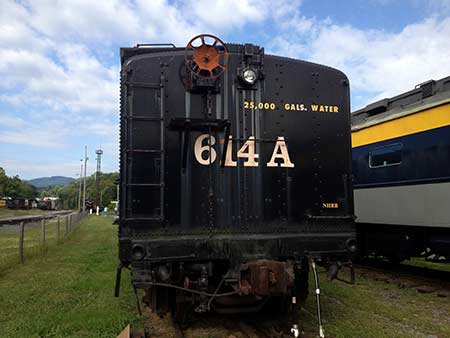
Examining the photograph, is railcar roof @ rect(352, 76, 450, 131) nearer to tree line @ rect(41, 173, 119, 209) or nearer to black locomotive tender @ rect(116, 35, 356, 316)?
black locomotive tender @ rect(116, 35, 356, 316)

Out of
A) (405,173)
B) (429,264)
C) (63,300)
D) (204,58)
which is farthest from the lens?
(429,264)

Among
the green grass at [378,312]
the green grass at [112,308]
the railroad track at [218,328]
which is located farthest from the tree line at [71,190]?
the railroad track at [218,328]

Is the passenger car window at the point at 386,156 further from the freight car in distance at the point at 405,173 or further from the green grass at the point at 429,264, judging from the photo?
the green grass at the point at 429,264

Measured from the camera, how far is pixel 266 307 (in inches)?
238

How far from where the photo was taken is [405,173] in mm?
8977

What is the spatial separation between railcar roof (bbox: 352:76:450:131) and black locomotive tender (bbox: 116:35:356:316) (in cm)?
396

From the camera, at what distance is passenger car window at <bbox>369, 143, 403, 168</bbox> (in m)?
9.28

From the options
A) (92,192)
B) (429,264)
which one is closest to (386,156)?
(429,264)

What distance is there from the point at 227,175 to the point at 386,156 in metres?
5.90

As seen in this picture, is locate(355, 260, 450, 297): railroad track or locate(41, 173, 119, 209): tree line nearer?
locate(355, 260, 450, 297): railroad track

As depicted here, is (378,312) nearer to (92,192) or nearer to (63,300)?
(63,300)

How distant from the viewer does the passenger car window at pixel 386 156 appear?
928 cm

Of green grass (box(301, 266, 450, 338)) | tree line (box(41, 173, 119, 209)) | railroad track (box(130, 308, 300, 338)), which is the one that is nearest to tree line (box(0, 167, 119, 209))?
tree line (box(41, 173, 119, 209))

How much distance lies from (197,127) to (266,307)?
9.35 ft
